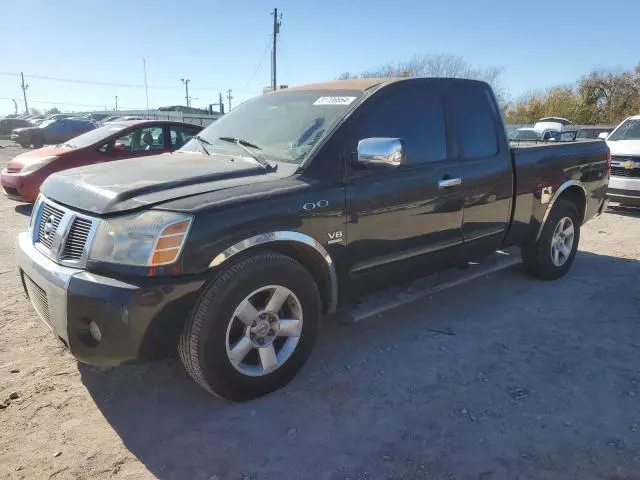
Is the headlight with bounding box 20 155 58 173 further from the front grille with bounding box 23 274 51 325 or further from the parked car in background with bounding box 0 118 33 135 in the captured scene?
the parked car in background with bounding box 0 118 33 135

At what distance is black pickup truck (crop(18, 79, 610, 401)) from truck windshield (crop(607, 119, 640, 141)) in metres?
6.90

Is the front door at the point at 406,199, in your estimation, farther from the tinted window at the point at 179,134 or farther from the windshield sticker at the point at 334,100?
the tinted window at the point at 179,134

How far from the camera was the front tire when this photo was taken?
8.92 feet

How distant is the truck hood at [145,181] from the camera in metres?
2.74

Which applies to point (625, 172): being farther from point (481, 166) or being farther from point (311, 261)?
point (311, 261)

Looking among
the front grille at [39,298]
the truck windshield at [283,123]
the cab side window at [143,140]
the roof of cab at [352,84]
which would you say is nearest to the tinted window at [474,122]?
the roof of cab at [352,84]

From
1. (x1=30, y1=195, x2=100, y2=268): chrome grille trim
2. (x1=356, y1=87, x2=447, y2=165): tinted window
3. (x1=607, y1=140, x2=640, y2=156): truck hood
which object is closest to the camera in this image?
(x1=30, y1=195, x2=100, y2=268): chrome grille trim

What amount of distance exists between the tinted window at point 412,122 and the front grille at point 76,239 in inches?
70.0

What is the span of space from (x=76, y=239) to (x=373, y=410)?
1.93 m

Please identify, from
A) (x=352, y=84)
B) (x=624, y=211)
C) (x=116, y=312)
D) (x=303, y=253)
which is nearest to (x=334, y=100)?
(x=352, y=84)

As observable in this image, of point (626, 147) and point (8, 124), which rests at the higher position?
point (626, 147)

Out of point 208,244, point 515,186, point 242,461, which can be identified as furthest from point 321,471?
point 515,186

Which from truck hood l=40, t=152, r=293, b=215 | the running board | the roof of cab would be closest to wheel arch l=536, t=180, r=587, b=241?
the running board

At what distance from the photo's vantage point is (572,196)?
5.42 metres
